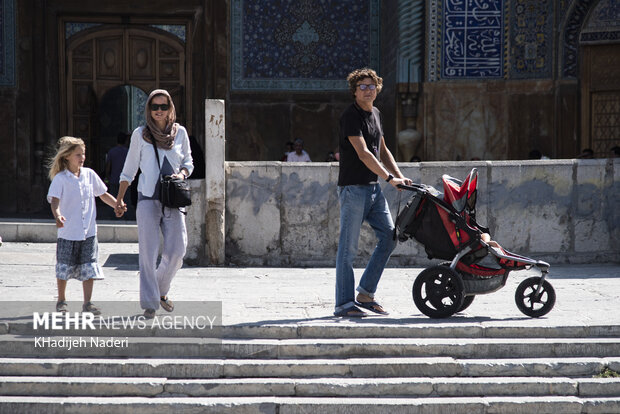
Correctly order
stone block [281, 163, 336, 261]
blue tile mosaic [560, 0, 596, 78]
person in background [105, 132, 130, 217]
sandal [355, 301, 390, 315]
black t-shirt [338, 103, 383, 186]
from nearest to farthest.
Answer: black t-shirt [338, 103, 383, 186]
sandal [355, 301, 390, 315]
stone block [281, 163, 336, 261]
person in background [105, 132, 130, 217]
blue tile mosaic [560, 0, 596, 78]

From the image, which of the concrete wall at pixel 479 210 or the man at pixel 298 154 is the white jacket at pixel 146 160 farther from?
the man at pixel 298 154

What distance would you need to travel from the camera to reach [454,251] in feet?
17.9

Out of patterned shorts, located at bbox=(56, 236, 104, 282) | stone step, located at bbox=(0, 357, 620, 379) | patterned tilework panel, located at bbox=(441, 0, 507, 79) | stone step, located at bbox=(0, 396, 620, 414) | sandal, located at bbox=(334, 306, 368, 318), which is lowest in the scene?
stone step, located at bbox=(0, 396, 620, 414)

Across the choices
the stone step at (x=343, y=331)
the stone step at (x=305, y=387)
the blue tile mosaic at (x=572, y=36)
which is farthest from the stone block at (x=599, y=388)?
the blue tile mosaic at (x=572, y=36)

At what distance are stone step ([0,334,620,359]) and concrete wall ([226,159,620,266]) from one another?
379 cm

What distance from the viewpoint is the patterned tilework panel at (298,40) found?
621 inches

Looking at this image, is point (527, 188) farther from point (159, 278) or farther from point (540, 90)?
point (540, 90)

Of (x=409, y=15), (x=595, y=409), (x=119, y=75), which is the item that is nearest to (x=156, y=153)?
(x=595, y=409)

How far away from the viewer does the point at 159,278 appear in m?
5.43

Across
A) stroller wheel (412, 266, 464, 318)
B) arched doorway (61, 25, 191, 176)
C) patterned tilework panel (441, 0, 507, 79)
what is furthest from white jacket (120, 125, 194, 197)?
arched doorway (61, 25, 191, 176)

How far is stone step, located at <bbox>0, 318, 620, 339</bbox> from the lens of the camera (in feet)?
16.5

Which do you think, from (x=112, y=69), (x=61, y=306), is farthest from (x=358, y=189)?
(x=112, y=69)

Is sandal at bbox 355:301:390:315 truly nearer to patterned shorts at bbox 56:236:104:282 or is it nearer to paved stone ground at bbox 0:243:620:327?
paved stone ground at bbox 0:243:620:327

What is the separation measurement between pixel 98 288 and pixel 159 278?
156cm
